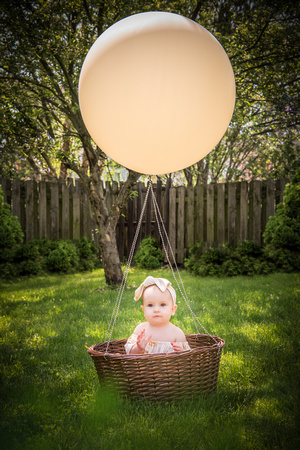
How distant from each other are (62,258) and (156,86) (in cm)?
671

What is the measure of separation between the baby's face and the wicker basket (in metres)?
0.41

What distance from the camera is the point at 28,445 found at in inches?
78.5

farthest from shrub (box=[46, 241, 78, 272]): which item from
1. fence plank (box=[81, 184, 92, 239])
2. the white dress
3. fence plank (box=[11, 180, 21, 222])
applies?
the white dress

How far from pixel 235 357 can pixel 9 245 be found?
6.12 m

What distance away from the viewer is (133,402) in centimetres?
247

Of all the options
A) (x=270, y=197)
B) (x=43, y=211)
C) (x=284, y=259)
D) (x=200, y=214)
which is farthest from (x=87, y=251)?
(x=284, y=259)

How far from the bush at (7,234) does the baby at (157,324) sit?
231 inches

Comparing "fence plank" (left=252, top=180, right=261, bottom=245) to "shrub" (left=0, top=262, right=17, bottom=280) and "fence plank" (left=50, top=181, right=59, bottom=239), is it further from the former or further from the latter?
"shrub" (left=0, top=262, right=17, bottom=280)

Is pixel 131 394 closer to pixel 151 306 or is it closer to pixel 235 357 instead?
pixel 151 306

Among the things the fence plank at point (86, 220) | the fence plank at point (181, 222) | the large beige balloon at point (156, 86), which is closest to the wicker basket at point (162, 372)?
the large beige balloon at point (156, 86)

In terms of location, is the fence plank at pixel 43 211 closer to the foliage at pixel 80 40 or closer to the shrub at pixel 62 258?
the shrub at pixel 62 258

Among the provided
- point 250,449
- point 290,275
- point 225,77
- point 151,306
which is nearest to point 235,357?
point 151,306

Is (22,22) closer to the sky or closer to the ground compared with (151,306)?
closer to the sky

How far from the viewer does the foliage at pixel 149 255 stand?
30.8ft
